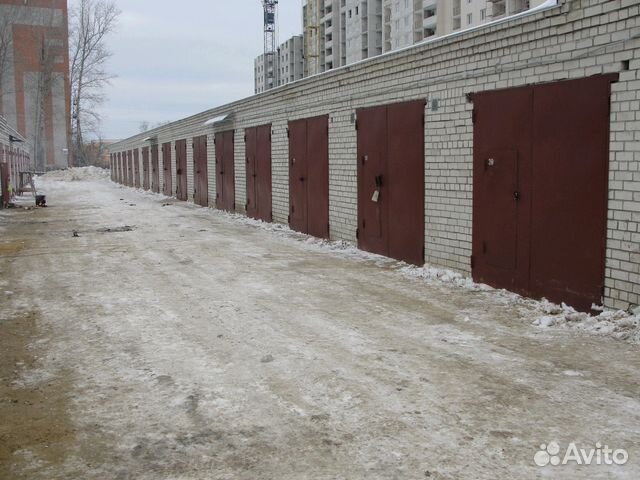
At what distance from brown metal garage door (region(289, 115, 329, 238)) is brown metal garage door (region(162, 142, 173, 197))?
15242 millimetres

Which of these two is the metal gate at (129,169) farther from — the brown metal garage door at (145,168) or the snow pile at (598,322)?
the snow pile at (598,322)

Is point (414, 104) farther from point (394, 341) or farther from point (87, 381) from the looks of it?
point (87, 381)

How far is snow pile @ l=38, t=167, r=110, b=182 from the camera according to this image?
46650 mm

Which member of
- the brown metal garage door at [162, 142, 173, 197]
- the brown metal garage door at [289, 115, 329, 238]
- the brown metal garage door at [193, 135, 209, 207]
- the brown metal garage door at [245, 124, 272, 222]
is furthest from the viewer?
the brown metal garage door at [162, 142, 173, 197]

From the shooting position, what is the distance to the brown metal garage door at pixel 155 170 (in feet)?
Answer: 104

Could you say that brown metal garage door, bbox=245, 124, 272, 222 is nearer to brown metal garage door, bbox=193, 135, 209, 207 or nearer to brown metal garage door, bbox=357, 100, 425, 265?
brown metal garage door, bbox=193, 135, 209, 207

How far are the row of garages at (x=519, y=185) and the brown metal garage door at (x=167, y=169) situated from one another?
1768 centimetres

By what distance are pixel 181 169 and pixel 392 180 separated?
17.5 meters

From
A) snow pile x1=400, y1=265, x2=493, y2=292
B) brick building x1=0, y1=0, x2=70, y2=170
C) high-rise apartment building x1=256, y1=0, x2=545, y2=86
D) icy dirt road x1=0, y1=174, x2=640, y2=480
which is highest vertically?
high-rise apartment building x1=256, y1=0, x2=545, y2=86

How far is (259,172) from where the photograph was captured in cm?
1684

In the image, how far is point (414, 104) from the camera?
9555 millimetres

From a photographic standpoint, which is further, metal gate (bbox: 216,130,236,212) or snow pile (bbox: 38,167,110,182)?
snow pile (bbox: 38,167,110,182)

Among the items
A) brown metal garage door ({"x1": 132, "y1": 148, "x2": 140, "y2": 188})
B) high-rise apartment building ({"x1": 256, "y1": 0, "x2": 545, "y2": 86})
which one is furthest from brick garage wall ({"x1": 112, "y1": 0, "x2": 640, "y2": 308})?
high-rise apartment building ({"x1": 256, "y1": 0, "x2": 545, "y2": 86})

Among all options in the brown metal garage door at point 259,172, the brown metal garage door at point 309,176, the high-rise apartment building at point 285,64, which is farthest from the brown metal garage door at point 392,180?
the high-rise apartment building at point 285,64
